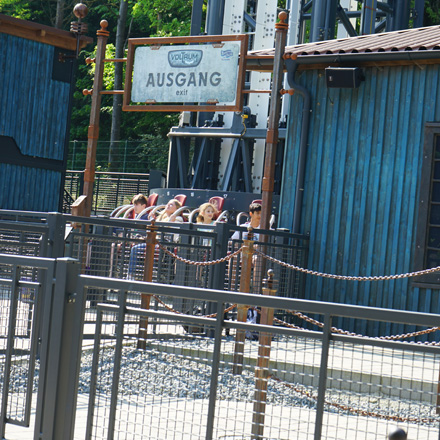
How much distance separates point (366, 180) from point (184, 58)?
315 cm

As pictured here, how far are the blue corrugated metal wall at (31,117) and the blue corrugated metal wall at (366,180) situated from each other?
344 inches

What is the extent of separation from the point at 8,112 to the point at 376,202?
34.4 ft

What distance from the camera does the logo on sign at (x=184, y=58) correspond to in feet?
40.5

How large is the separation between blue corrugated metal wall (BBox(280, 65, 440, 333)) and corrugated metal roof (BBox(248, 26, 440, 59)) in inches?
15.0

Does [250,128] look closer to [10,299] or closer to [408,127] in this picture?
[408,127]

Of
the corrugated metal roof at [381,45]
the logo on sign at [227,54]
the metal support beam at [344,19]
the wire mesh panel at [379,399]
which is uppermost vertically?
the metal support beam at [344,19]

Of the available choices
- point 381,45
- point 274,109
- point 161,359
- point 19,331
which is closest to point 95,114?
point 274,109

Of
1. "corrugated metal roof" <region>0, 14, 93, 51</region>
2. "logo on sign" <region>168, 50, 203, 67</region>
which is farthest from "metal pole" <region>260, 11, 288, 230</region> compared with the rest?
"corrugated metal roof" <region>0, 14, 93, 51</region>

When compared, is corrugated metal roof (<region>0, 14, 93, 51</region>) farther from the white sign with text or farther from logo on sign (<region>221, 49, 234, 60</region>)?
logo on sign (<region>221, 49, 234, 60</region>)

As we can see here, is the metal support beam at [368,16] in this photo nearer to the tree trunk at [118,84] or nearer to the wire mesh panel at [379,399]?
the wire mesh panel at [379,399]

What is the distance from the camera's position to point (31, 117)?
20.7 m

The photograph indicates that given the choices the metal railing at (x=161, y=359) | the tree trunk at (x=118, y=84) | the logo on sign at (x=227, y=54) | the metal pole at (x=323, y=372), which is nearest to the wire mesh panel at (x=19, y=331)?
the metal railing at (x=161, y=359)

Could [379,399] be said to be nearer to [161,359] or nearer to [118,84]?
[161,359]

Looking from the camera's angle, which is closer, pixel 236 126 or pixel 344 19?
pixel 236 126
